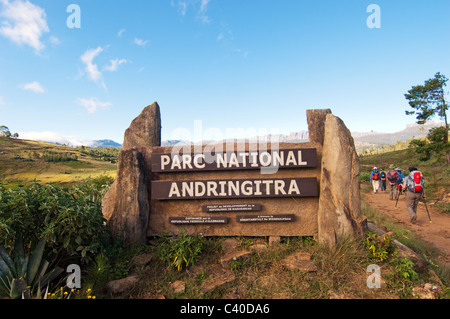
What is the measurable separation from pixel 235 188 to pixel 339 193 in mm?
Answer: 2156

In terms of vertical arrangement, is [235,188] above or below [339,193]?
above

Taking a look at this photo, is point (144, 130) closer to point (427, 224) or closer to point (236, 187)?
point (236, 187)

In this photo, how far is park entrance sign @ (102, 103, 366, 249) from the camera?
4801mm

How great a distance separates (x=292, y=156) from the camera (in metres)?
4.89

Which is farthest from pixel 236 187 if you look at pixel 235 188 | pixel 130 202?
pixel 130 202

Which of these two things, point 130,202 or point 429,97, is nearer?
point 130,202

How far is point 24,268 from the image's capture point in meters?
3.37

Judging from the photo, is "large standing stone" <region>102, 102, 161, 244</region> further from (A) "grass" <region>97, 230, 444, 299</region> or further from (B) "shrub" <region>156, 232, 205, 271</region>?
(A) "grass" <region>97, 230, 444, 299</region>

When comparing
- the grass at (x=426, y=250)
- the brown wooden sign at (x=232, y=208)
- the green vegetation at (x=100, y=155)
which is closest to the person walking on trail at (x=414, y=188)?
the grass at (x=426, y=250)

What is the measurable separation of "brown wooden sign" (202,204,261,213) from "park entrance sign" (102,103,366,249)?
0.02m

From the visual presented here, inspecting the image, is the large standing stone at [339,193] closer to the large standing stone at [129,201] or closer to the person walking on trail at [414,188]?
the large standing stone at [129,201]

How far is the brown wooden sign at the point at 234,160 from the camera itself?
4.89 m

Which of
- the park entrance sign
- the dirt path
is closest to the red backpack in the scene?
the dirt path
